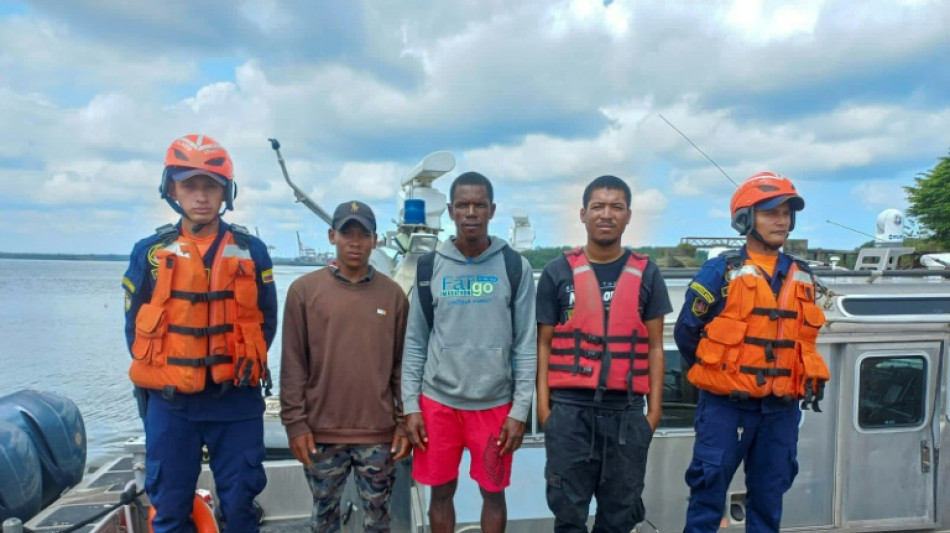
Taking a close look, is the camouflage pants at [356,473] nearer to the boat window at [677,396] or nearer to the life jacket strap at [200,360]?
the life jacket strap at [200,360]

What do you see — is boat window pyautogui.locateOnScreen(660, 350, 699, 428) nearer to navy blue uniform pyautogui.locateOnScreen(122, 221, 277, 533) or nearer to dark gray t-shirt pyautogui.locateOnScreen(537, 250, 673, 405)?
dark gray t-shirt pyautogui.locateOnScreen(537, 250, 673, 405)

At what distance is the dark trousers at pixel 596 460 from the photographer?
2.80 meters

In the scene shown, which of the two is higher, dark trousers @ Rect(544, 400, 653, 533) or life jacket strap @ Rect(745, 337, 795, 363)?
life jacket strap @ Rect(745, 337, 795, 363)

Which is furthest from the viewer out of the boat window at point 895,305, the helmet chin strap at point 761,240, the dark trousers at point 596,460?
the boat window at point 895,305

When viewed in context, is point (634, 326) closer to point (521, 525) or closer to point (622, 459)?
point (622, 459)

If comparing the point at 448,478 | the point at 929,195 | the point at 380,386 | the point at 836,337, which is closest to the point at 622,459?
the point at 448,478

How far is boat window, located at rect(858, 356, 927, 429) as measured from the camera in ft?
13.6

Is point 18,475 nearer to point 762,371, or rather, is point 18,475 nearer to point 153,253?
Answer: point 153,253

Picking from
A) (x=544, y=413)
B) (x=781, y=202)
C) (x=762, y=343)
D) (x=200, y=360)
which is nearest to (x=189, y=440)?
(x=200, y=360)

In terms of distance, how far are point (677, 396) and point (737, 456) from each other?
110 centimetres

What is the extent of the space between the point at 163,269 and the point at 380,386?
43.2 inches

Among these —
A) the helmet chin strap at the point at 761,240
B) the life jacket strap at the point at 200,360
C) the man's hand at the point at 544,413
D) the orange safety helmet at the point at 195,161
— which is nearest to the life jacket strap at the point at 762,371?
the helmet chin strap at the point at 761,240

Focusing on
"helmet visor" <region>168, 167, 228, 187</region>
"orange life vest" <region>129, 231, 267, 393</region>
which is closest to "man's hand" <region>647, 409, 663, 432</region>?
"orange life vest" <region>129, 231, 267, 393</region>

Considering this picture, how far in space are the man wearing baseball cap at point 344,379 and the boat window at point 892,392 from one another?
126 inches
